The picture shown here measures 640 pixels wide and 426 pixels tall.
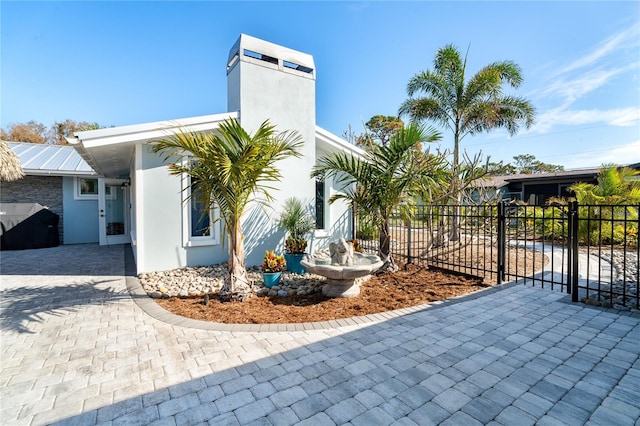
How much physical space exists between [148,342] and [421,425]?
3.68 meters

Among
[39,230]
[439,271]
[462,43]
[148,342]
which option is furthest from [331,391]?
[39,230]

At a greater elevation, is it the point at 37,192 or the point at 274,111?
the point at 274,111

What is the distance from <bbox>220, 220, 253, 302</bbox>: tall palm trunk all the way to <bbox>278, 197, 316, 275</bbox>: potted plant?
2.10m

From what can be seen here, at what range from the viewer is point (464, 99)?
12625mm

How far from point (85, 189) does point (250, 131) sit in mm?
11541

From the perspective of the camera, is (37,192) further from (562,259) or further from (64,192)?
(562,259)

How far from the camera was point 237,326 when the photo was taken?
183 inches

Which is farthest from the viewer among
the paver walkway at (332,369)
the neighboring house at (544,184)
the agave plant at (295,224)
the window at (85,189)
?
the neighboring house at (544,184)

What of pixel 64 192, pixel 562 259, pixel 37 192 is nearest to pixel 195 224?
pixel 562 259

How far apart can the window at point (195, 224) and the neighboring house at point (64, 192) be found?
29.3ft

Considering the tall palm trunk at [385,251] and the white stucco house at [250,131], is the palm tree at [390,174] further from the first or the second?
the white stucco house at [250,131]

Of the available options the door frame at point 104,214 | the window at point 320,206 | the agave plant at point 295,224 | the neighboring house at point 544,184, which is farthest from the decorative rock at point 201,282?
the neighboring house at point 544,184

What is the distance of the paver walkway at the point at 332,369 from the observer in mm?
2668

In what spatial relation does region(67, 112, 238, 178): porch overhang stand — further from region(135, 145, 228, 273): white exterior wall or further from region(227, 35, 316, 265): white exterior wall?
region(227, 35, 316, 265): white exterior wall
